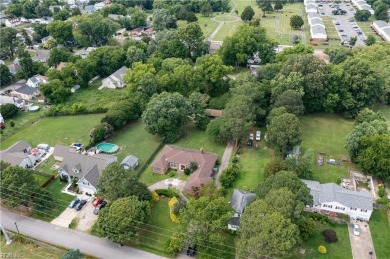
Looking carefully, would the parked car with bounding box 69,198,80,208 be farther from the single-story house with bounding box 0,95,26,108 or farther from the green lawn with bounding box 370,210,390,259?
the green lawn with bounding box 370,210,390,259

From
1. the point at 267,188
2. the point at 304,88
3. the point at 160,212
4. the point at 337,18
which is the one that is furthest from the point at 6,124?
the point at 337,18

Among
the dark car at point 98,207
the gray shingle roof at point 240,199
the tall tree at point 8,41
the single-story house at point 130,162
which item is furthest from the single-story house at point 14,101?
the gray shingle roof at point 240,199

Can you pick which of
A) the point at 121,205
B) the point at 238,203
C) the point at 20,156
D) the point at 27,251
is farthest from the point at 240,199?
the point at 20,156

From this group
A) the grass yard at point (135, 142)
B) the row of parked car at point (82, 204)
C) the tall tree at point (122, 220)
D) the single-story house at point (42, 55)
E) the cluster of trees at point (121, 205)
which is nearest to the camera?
the tall tree at point (122, 220)

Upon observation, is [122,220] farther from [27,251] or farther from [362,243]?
[362,243]

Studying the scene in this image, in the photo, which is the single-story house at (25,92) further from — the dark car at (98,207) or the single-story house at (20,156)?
the dark car at (98,207)

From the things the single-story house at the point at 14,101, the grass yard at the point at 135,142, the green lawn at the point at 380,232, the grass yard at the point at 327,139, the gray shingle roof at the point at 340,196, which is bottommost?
the grass yard at the point at 327,139

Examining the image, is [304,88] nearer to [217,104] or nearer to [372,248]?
[217,104]
